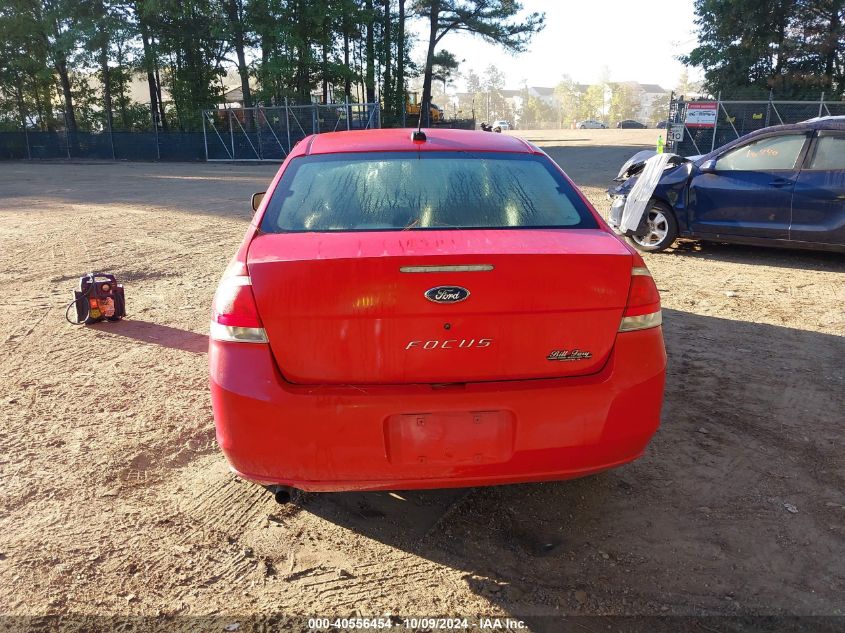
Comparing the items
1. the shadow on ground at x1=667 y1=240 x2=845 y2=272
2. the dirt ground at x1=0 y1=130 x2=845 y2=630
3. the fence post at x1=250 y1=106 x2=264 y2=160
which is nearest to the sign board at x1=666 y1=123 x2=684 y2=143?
the shadow on ground at x1=667 y1=240 x2=845 y2=272

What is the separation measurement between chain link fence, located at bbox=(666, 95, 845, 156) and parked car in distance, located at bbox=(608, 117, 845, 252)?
52.8 feet

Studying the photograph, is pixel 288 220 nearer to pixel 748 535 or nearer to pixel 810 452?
pixel 748 535

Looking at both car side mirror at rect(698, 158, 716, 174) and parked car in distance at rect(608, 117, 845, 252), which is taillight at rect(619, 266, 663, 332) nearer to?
parked car in distance at rect(608, 117, 845, 252)

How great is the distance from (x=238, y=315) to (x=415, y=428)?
77cm

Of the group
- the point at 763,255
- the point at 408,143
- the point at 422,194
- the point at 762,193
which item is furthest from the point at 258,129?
the point at 422,194

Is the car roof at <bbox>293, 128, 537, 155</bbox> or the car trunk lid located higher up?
the car roof at <bbox>293, 128, 537, 155</bbox>

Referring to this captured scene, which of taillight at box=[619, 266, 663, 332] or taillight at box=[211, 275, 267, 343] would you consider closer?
taillight at box=[211, 275, 267, 343]

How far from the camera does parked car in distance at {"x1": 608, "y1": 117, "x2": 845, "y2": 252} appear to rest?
7.11 meters

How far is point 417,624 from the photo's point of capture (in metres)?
2.29

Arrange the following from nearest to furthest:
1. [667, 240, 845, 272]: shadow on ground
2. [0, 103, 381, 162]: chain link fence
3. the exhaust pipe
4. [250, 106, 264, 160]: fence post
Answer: the exhaust pipe, [667, 240, 845, 272]: shadow on ground, [0, 103, 381, 162]: chain link fence, [250, 106, 264, 160]: fence post

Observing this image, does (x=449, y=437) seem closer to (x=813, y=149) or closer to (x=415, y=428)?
(x=415, y=428)

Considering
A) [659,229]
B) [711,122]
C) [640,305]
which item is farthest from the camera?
[711,122]

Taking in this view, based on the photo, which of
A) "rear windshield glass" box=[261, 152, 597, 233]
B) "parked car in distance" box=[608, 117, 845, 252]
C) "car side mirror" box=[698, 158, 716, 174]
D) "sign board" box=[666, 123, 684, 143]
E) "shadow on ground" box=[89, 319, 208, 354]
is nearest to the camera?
"rear windshield glass" box=[261, 152, 597, 233]

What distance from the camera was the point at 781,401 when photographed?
13.3ft
